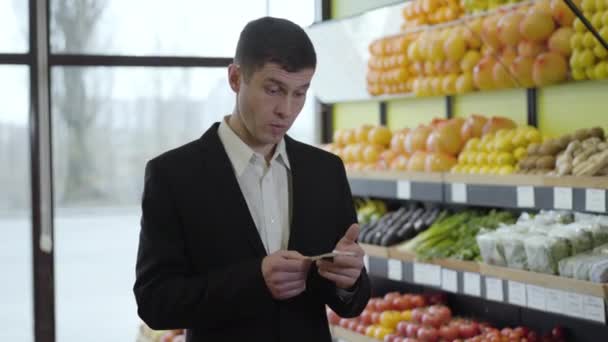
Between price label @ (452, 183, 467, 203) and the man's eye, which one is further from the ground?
the man's eye

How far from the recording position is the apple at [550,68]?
12.8 ft

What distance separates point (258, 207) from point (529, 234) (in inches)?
78.9

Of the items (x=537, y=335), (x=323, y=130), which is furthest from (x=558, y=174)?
(x=323, y=130)

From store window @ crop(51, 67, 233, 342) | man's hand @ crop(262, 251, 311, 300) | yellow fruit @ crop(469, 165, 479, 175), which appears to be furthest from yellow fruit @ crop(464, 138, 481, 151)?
man's hand @ crop(262, 251, 311, 300)

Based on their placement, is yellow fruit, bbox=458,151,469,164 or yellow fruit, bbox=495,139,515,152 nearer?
yellow fruit, bbox=495,139,515,152

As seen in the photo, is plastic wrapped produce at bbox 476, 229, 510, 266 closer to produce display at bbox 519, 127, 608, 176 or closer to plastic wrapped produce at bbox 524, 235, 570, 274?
plastic wrapped produce at bbox 524, 235, 570, 274

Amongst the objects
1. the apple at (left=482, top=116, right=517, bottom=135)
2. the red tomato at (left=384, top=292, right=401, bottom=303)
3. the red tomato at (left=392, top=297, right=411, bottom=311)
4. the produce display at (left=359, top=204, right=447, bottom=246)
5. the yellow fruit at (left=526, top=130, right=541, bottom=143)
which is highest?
the apple at (left=482, top=116, right=517, bottom=135)

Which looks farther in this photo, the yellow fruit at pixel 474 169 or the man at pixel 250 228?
the yellow fruit at pixel 474 169

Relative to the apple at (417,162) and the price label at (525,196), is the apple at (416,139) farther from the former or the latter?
the price label at (525,196)

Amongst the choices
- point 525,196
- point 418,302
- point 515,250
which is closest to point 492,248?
point 515,250

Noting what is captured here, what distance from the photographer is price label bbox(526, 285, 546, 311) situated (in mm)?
3400

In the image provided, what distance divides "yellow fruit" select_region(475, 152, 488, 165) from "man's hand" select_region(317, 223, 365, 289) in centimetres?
239

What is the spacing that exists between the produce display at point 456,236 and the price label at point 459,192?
16 cm

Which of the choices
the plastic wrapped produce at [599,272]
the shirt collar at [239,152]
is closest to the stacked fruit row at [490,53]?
the plastic wrapped produce at [599,272]
